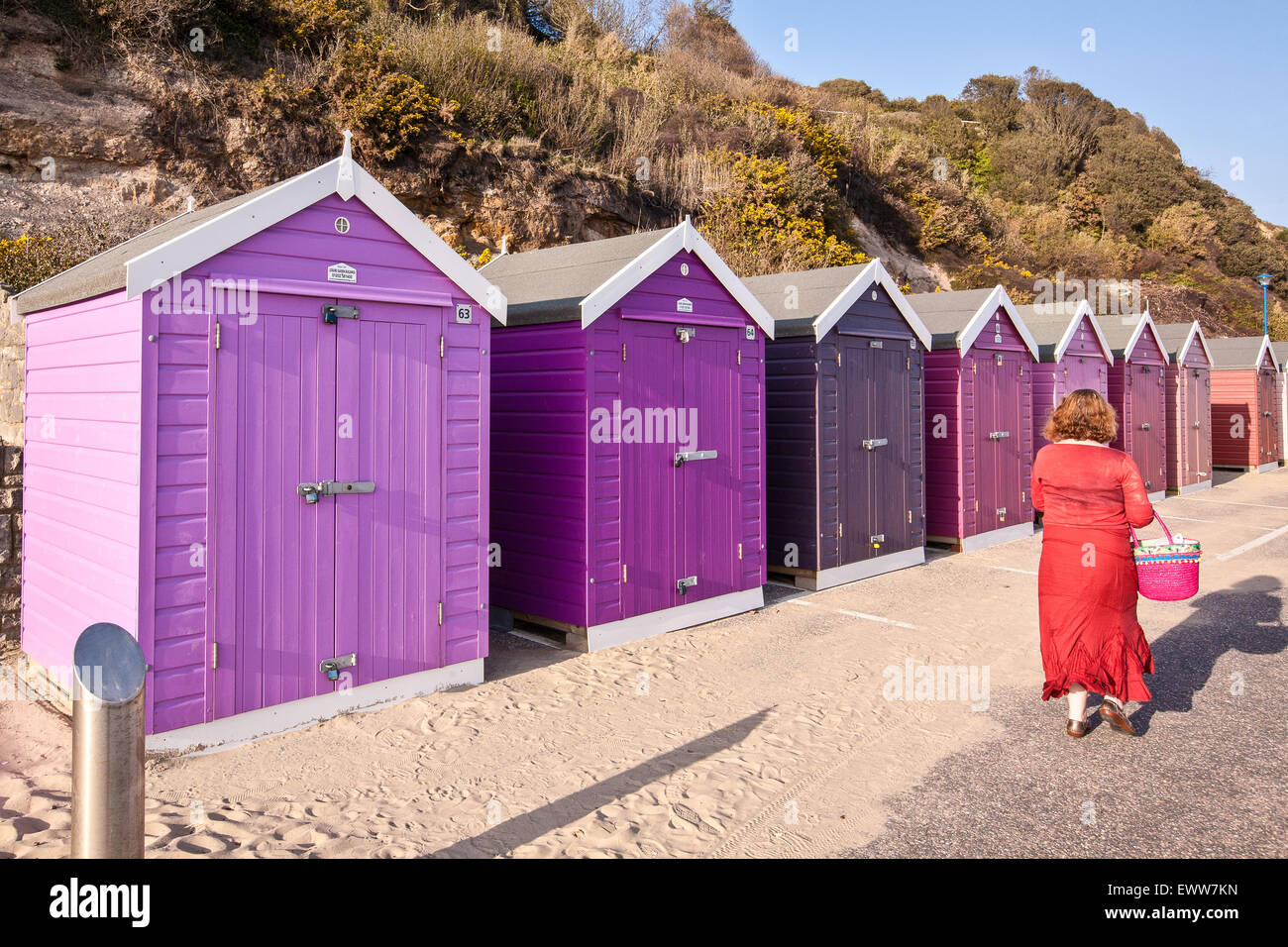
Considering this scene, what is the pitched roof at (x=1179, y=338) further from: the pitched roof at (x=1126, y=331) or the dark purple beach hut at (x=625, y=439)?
the dark purple beach hut at (x=625, y=439)

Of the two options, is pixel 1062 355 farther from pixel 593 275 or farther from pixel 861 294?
pixel 593 275

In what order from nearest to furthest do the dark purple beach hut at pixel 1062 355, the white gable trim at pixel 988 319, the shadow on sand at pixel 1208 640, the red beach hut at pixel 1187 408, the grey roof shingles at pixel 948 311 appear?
the shadow on sand at pixel 1208 640
the white gable trim at pixel 988 319
the grey roof shingles at pixel 948 311
the dark purple beach hut at pixel 1062 355
the red beach hut at pixel 1187 408

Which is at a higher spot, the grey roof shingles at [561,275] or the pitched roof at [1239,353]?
the pitched roof at [1239,353]

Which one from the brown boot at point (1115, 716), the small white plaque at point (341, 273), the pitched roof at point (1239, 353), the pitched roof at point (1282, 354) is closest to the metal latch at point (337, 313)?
the small white plaque at point (341, 273)

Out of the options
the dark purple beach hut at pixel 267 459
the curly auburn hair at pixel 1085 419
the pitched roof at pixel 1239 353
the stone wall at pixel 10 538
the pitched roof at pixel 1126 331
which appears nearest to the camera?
the dark purple beach hut at pixel 267 459

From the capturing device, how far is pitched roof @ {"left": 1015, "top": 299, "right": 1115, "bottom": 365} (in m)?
13.5

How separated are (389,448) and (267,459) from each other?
74 cm

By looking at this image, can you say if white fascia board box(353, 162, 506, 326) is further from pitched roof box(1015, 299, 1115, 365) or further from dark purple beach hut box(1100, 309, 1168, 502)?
dark purple beach hut box(1100, 309, 1168, 502)

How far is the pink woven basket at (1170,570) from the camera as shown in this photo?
194 inches

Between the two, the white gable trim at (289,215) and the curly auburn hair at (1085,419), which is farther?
the curly auburn hair at (1085,419)

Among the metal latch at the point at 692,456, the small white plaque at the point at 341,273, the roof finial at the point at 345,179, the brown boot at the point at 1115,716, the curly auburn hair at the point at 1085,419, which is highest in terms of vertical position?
the roof finial at the point at 345,179

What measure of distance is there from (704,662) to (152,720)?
3550 millimetres

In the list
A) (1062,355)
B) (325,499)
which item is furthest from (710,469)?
(1062,355)
